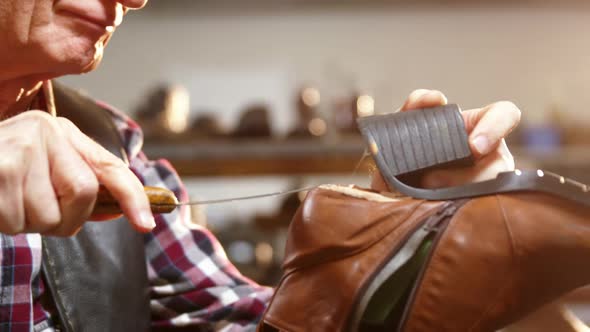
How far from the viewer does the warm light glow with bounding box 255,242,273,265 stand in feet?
7.20

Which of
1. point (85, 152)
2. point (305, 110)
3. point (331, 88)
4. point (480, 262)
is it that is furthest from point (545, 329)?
point (331, 88)

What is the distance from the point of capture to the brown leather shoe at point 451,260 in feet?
2.05

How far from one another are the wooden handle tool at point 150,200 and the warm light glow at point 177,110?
1.58 m

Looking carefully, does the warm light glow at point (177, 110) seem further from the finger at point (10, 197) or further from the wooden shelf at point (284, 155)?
the finger at point (10, 197)

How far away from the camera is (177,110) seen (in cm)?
221

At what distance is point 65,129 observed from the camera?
1.77 ft

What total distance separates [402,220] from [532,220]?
4.5 inches

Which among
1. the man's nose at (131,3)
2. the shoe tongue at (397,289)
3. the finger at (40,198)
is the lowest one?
the shoe tongue at (397,289)

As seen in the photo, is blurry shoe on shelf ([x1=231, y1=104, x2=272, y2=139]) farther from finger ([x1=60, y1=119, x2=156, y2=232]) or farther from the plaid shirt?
finger ([x1=60, y1=119, x2=156, y2=232])

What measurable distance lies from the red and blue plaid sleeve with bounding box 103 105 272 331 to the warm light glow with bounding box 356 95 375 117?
1141mm

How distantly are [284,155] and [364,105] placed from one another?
1.00ft

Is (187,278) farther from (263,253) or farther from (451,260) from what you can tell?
(263,253)

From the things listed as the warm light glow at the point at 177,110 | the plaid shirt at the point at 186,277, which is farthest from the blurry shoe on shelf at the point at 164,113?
the plaid shirt at the point at 186,277

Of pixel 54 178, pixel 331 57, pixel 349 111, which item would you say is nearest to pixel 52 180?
pixel 54 178
